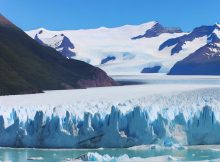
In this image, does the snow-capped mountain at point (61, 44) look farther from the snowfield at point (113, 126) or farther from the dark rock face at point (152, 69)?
the snowfield at point (113, 126)

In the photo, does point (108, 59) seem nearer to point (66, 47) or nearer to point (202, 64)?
point (202, 64)

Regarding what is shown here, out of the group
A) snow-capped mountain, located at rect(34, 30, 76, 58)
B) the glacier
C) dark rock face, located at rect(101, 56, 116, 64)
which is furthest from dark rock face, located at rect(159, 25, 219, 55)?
the glacier

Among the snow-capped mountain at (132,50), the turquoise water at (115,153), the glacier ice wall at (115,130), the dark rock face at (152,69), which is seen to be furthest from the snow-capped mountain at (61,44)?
the turquoise water at (115,153)

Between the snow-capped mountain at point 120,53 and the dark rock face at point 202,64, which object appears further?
the snow-capped mountain at point 120,53

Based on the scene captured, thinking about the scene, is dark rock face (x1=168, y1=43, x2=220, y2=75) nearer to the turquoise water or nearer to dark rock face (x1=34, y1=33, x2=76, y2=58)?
dark rock face (x1=34, y1=33, x2=76, y2=58)

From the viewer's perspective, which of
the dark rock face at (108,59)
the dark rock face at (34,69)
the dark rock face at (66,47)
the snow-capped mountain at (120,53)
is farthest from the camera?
the dark rock face at (66,47)
